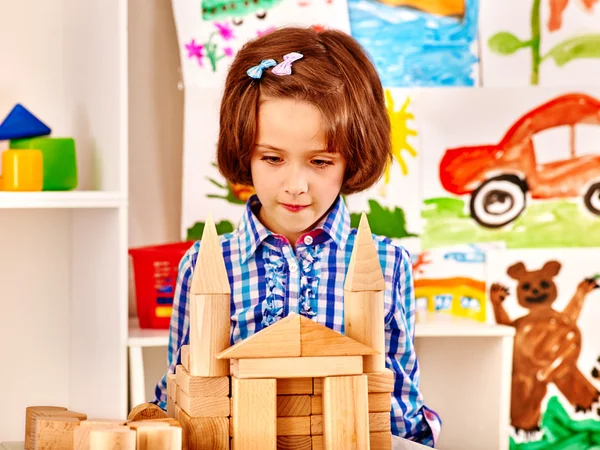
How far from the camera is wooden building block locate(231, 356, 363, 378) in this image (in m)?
0.82

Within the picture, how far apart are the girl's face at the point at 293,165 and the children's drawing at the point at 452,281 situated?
935mm

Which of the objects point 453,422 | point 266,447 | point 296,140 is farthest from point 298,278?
point 453,422

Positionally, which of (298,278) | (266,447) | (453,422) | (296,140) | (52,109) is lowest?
(453,422)

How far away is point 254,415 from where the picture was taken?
82 centimetres

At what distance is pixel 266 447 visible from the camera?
81 centimetres

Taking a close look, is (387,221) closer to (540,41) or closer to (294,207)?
(540,41)

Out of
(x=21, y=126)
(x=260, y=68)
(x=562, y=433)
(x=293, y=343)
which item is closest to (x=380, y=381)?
(x=293, y=343)

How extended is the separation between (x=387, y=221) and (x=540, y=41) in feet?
1.67

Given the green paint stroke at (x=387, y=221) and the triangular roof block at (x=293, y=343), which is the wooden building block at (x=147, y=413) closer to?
the triangular roof block at (x=293, y=343)

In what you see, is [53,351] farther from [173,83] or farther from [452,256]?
[452,256]

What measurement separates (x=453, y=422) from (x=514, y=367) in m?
0.22

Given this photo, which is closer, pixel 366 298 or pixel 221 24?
pixel 366 298

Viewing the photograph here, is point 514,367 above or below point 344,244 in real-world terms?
below

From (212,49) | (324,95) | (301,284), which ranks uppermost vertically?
(212,49)
